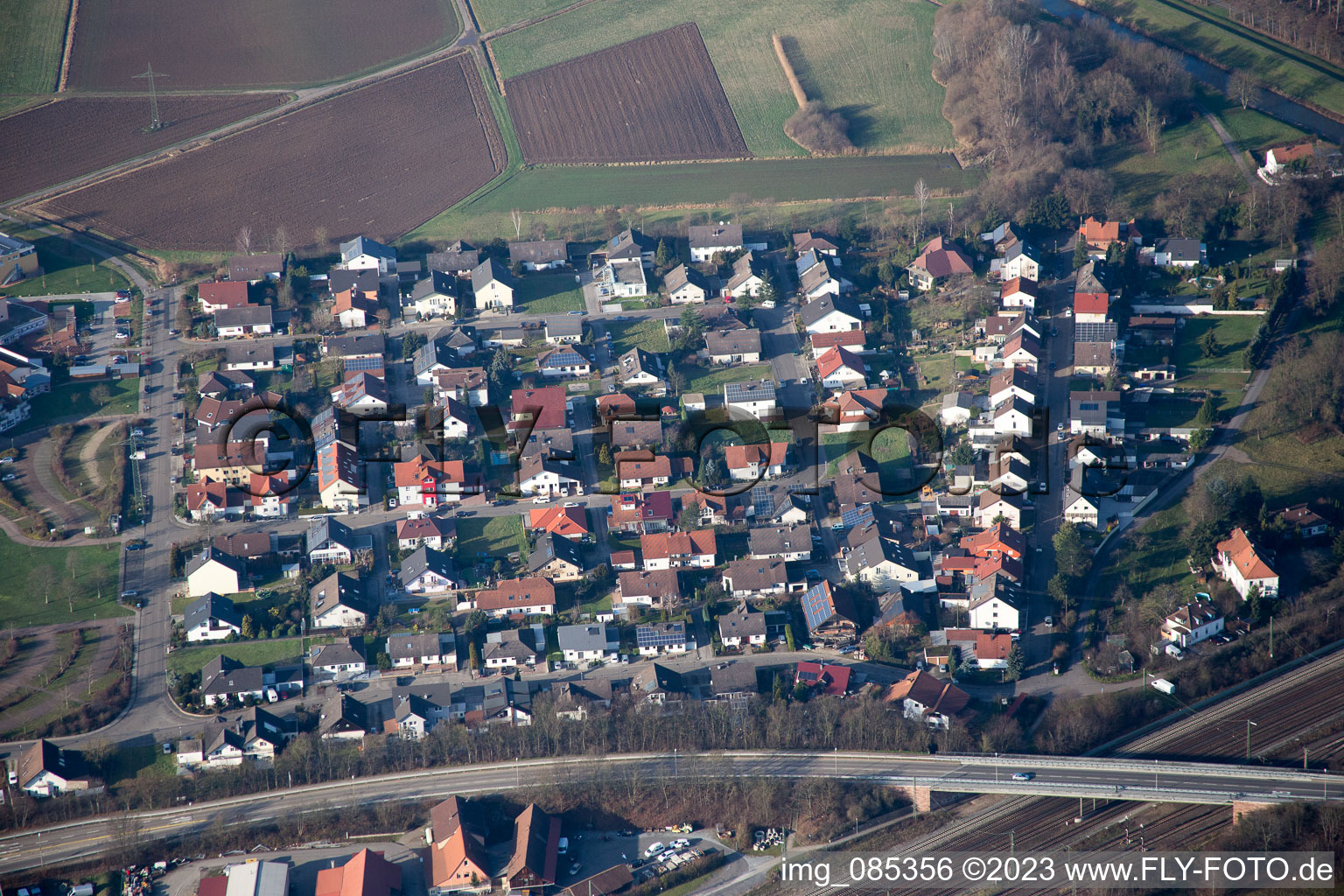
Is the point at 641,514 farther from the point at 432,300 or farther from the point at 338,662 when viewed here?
the point at 432,300

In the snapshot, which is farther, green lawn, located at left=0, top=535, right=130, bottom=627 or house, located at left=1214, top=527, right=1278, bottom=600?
green lawn, located at left=0, top=535, right=130, bottom=627

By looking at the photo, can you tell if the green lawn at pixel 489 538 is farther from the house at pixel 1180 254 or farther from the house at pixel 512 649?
the house at pixel 1180 254

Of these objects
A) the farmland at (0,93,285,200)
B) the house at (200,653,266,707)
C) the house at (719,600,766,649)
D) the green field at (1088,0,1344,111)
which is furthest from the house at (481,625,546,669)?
the green field at (1088,0,1344,111)

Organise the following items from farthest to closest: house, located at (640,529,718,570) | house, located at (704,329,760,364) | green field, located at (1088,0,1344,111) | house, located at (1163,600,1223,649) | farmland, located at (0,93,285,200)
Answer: green field, located at (1088,0,1344,111) → farmland, located at (0,93,285,200) → house, located at (704,329,760,364) → house, located at (640,529,718,570) → house, located at (1163,600,1223,649)

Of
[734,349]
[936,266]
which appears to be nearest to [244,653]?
[734,349]

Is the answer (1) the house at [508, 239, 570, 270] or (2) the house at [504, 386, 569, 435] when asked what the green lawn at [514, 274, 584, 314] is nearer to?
(1) the house at [508, 239, 570, 270]

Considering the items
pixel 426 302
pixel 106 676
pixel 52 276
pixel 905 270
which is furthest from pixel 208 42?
pixel 106 676

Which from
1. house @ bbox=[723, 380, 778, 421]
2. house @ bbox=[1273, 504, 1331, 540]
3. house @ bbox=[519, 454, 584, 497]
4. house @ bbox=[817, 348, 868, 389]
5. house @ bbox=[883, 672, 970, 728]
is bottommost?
house @ bbox=[883, 672, 970, 728]

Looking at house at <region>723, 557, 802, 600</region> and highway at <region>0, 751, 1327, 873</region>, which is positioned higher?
house at <region>723, 557, 802, 600</region>
